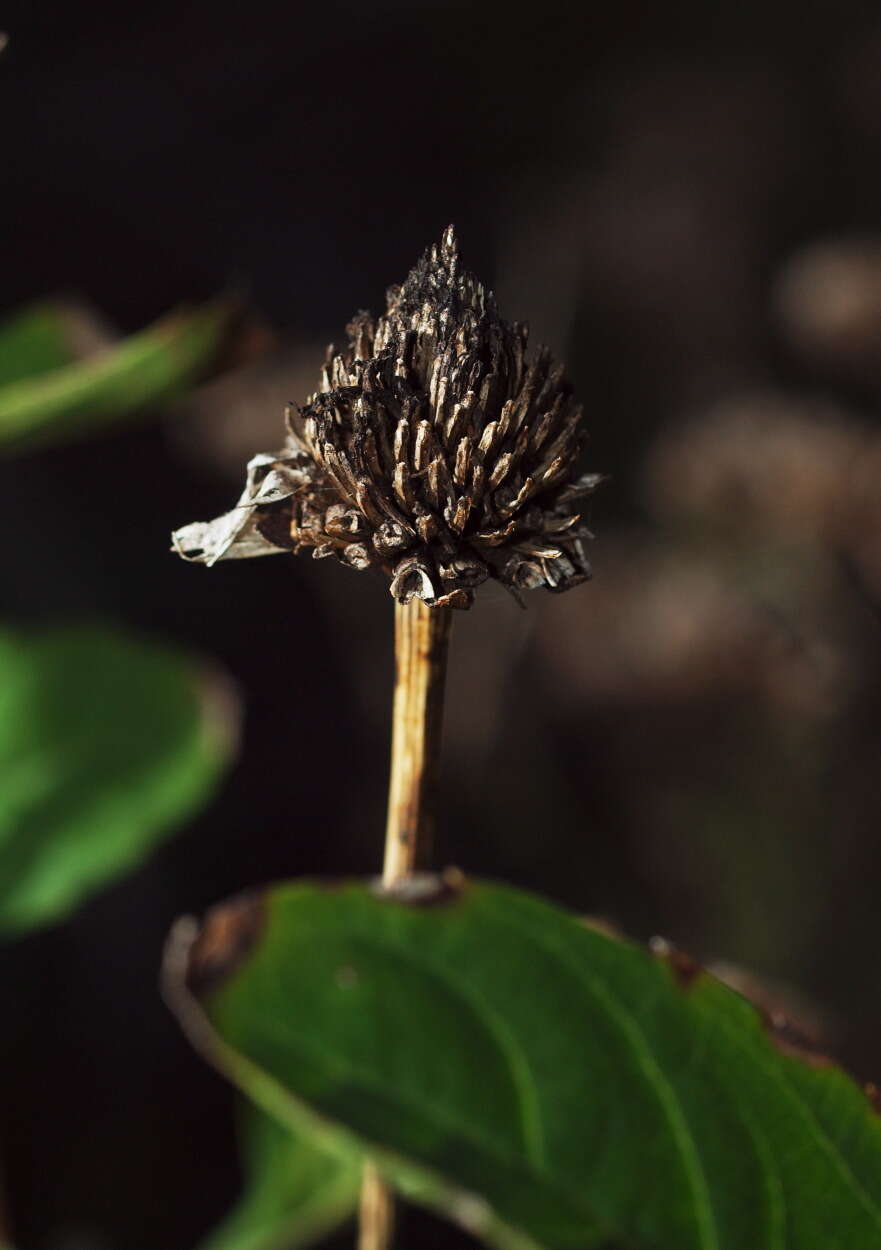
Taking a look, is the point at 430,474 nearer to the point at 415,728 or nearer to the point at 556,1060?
the point at 415,728

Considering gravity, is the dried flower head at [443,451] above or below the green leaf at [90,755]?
above

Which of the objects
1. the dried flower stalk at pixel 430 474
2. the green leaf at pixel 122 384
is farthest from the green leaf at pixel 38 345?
the dried flower stalk at pixel 430 474

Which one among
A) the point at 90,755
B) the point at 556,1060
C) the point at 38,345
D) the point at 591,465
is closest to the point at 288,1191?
the point at 90,755

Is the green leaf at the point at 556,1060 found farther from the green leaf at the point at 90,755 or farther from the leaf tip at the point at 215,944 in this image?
the green leaf at the point at 90,755

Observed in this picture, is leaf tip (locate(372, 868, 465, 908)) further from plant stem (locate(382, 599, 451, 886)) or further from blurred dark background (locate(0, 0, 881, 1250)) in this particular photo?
blurred dark background (locate(0, 0, 881, 1250))

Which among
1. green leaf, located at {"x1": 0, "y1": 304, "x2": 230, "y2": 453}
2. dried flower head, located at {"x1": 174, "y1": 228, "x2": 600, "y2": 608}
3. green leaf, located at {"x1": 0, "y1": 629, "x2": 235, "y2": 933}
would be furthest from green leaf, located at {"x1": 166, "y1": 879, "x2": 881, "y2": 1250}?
green leaf, located at {"x1": 0, "y1": 629, "x2": 235, "y2": 933}

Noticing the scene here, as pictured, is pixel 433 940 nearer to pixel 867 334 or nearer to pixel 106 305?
pixel 867 334
